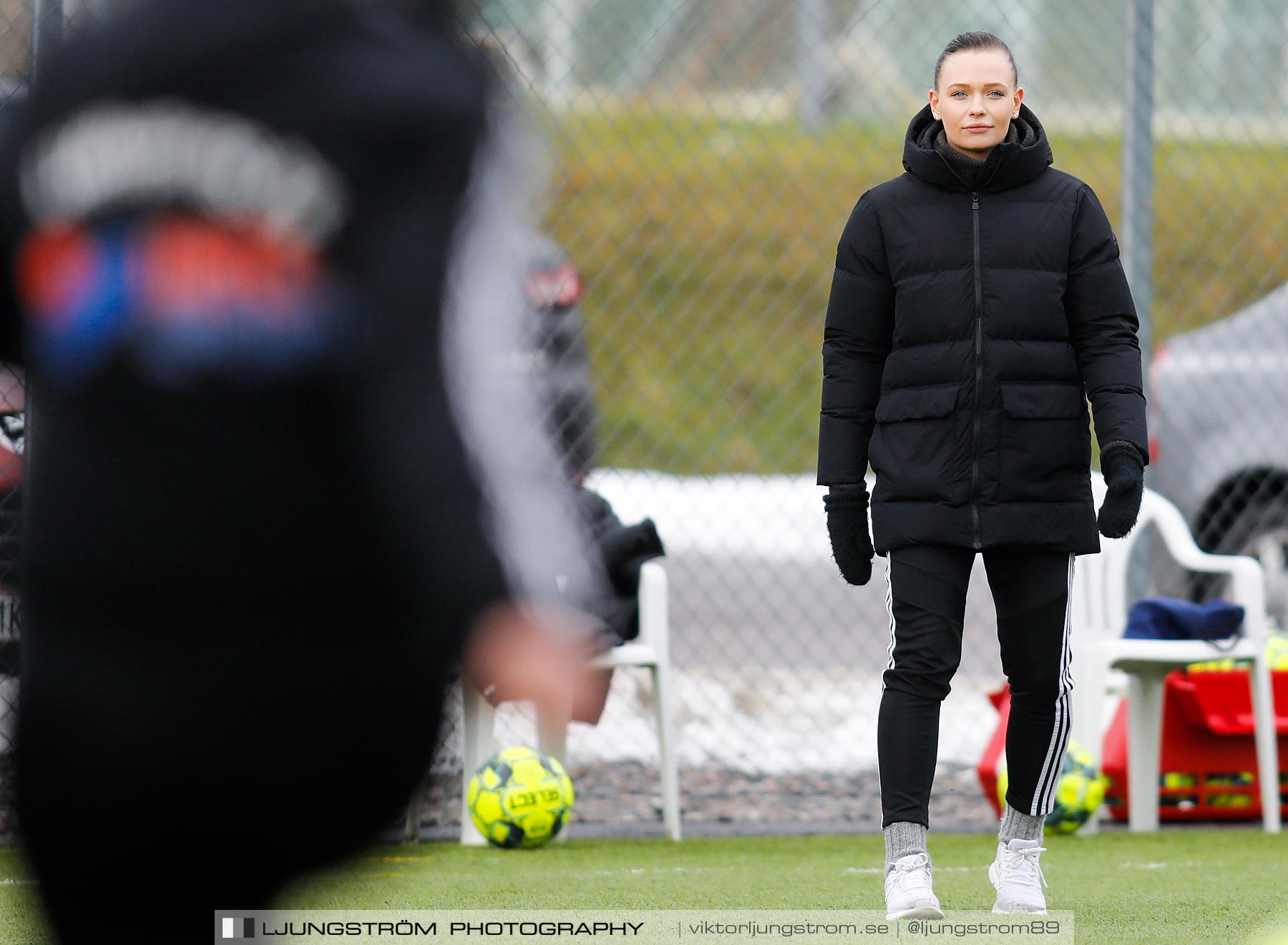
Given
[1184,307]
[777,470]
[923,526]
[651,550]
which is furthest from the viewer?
[1184,307]

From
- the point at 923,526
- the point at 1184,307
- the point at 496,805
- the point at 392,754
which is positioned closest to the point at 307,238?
the point at 392,754

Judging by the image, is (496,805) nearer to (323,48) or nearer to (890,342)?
(890,342)

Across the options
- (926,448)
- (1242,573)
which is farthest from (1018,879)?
(1242,573)

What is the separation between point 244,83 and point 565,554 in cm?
48

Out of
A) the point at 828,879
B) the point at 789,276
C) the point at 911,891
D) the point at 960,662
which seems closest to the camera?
the point at 911,891

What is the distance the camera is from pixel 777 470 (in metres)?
12.8

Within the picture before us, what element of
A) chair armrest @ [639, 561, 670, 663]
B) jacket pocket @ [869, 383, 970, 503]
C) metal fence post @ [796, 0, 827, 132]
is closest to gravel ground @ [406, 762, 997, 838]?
chair armrest @ [639, 561, 670, 663]

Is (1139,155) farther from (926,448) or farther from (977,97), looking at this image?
(926,448)

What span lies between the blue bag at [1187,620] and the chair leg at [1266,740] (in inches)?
5.2

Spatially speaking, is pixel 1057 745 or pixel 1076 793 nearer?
pixel 1057 745

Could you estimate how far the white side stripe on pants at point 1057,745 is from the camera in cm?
372

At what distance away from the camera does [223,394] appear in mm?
1597

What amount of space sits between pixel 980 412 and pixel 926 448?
125mm

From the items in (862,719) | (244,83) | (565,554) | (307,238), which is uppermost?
(244,83)
